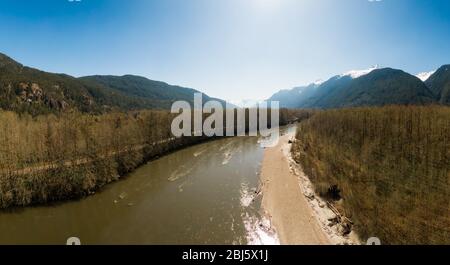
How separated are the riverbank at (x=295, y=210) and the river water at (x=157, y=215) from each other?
1181 millimetres

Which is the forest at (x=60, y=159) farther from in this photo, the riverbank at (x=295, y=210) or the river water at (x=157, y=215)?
the riverbank at (x=295, y=210)

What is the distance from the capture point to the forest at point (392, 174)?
16.2 m

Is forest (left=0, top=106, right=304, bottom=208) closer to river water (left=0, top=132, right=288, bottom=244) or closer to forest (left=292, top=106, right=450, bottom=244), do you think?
river water (left=0, top=132, right=288, bottom=244)

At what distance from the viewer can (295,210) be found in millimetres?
23922

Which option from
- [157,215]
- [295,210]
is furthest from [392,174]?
[157,215]

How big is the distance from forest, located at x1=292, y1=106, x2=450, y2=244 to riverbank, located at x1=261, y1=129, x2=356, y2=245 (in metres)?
1.54

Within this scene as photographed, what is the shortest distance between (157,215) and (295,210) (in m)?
12.9

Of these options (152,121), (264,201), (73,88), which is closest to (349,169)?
(264,201)

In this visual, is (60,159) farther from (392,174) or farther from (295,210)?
(392,174)

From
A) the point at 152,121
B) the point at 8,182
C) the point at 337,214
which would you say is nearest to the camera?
the point at 337,214

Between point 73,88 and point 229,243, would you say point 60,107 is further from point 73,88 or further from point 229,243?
point 229,243

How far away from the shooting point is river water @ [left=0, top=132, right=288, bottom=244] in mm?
20641

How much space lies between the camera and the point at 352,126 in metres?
45.9
